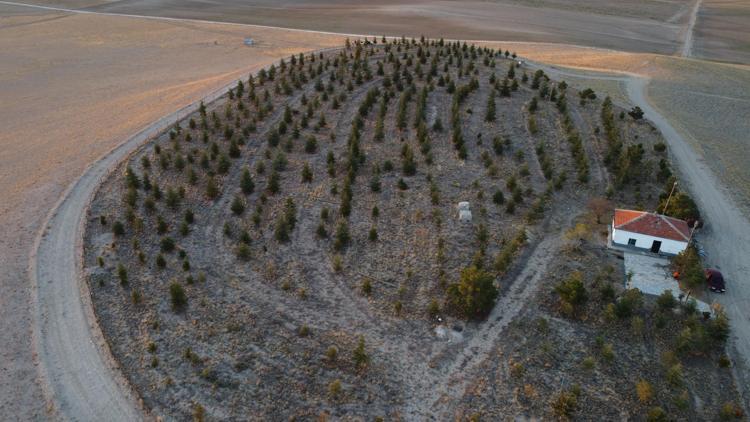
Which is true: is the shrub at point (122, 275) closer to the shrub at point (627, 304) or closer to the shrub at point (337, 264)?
the shrub at point (337, 264)

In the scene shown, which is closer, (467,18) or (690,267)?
(690,267)

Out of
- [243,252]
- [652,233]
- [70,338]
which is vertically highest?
[652,233]

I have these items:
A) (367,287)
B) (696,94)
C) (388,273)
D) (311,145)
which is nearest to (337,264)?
(367,287)

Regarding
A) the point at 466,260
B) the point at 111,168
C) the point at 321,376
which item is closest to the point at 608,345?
the point at 466,260

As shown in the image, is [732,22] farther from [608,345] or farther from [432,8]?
[608,345]

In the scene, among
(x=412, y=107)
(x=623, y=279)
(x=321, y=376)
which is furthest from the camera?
(x=412, y=107)

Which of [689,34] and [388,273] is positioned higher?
[689,34]

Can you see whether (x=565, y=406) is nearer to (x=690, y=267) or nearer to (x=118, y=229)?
(x=690, y=267)
